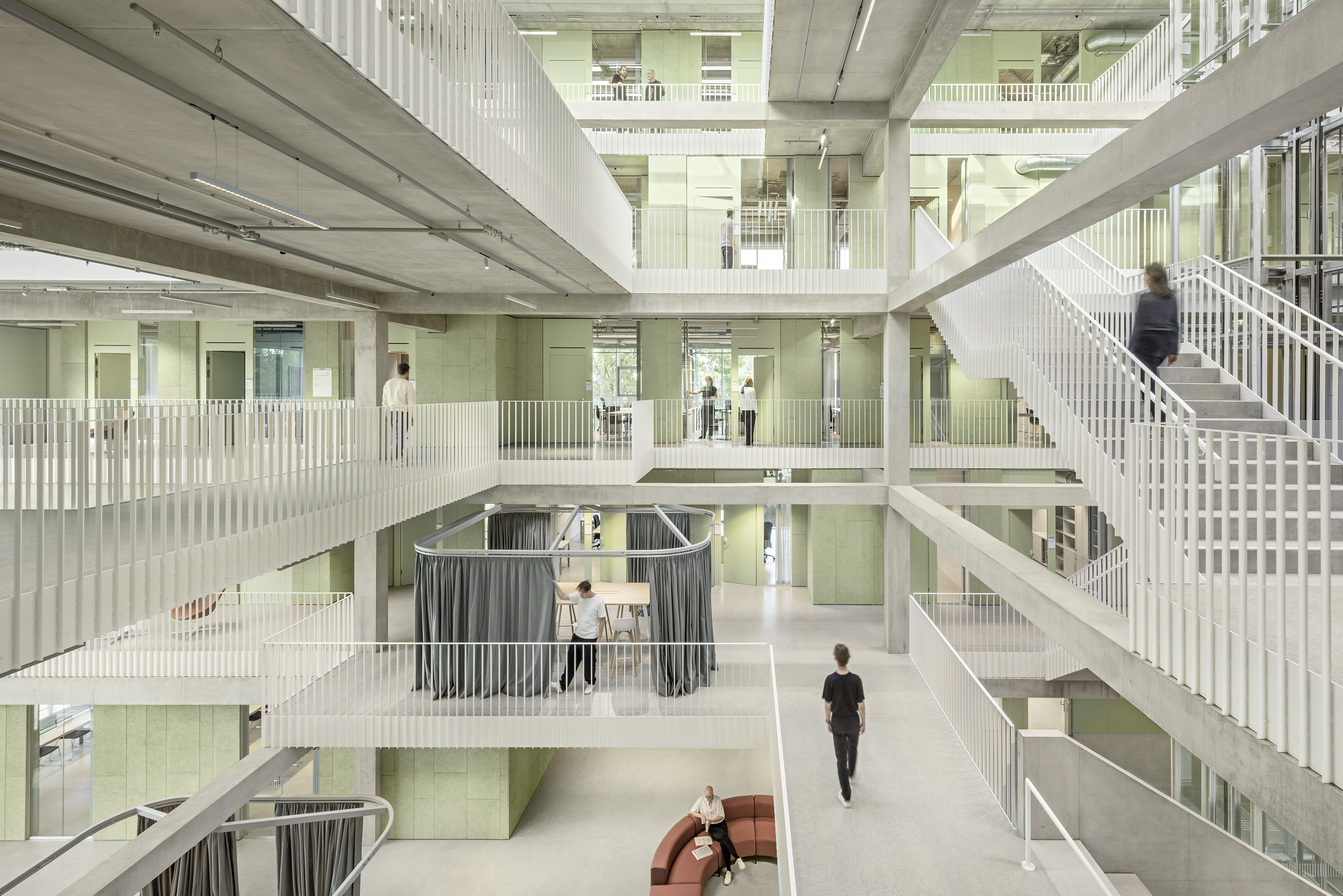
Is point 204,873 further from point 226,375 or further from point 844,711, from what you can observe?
point 226,375

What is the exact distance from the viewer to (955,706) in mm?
10406

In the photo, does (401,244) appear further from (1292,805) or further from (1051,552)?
(1051,552)

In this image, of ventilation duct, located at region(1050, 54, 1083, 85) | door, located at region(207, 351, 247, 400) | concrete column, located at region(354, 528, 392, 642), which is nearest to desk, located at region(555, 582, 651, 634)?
concrete column, located at region(354, 528, 392, 642)

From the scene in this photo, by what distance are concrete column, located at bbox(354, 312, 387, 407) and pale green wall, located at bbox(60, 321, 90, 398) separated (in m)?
8.73

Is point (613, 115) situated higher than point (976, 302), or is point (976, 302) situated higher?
point (613, 115)

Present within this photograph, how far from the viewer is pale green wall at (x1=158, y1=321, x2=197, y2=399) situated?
1814 cm

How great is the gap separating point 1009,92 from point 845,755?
16972 millimetres

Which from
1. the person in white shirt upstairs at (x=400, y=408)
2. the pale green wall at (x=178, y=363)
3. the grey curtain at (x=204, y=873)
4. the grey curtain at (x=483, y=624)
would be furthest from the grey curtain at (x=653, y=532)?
the pale green wall at (x=178, y=363)

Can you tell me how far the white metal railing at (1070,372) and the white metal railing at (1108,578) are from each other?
13.3 feet

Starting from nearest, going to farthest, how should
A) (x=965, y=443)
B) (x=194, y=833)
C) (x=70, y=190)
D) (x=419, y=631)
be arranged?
1. (x=70, y=190)
2. (x=194, y=833)
3. (x=419, y=631)
4. (x=965, y=443)

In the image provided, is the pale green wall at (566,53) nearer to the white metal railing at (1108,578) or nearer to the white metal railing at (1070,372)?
the white metal railing at (1070,372)

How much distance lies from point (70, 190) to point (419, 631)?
7107 mm

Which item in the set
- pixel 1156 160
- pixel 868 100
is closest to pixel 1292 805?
pixel 1156 160

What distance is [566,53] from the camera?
63.4 feet
